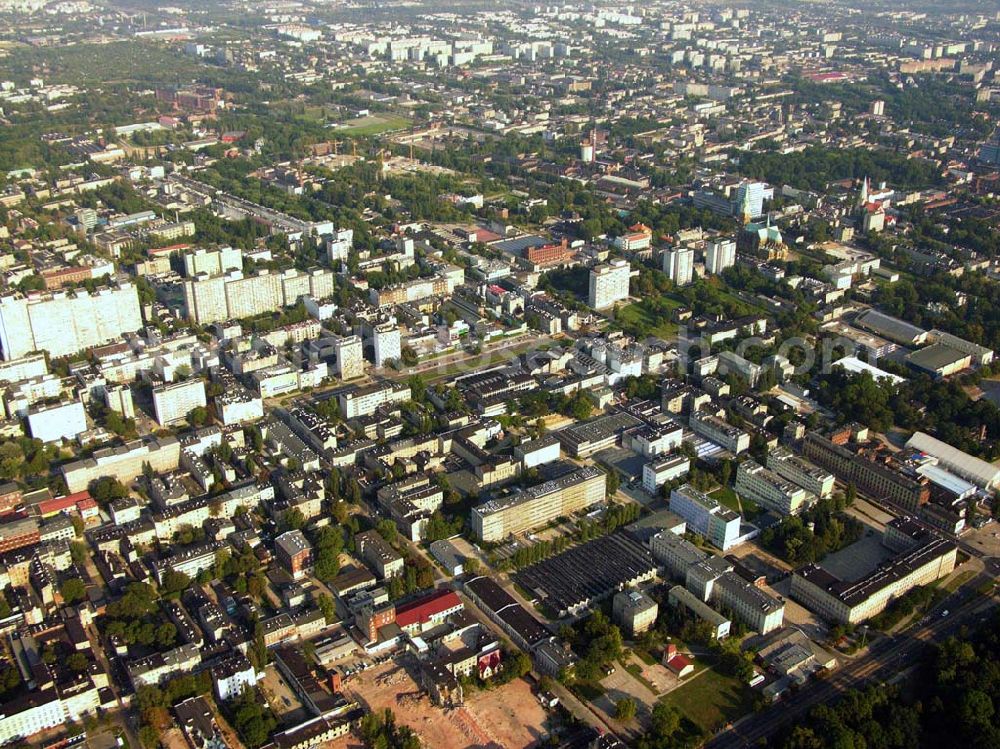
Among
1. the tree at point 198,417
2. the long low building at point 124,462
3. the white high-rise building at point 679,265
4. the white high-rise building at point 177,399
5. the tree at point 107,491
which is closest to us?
the tree at point 107,491

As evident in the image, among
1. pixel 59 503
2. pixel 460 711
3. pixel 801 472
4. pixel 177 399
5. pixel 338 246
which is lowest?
pixel 460 711

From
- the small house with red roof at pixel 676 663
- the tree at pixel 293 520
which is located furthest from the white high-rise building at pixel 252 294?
the small house with red roof at pixel 676 663

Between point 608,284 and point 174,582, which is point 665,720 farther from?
point 608,284

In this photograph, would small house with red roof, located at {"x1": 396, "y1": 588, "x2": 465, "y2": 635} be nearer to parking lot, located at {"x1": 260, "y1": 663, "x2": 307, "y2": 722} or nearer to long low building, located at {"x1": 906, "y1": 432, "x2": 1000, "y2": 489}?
parking lot, located at {"x1": 260, "y1": 663, "x2": 307, "y2": 722}

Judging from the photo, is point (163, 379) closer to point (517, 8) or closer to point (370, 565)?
point (370, 565)

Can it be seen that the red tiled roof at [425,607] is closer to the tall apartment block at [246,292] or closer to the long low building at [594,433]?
the long low building at [594,433]

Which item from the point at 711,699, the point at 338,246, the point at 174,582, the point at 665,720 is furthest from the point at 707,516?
the point at 338,246

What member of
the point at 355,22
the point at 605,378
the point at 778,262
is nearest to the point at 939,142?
the point at 778,262
